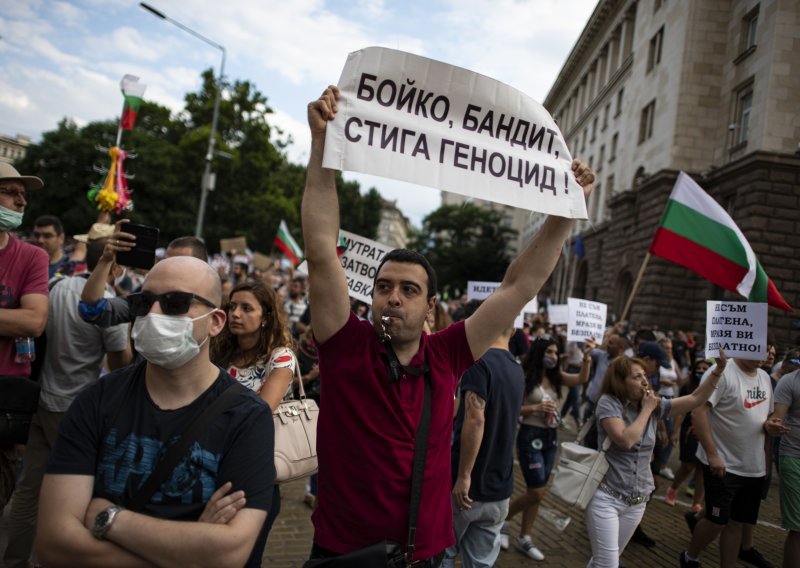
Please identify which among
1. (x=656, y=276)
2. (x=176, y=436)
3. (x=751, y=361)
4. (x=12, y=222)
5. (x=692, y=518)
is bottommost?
(x=692, y=518)

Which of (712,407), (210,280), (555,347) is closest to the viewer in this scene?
(210,280)

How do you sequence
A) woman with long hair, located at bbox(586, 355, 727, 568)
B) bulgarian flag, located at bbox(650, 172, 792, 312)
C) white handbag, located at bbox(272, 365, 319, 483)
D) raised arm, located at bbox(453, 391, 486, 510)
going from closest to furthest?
white handbag, located at bbox(272, 365, 319, 483) → raised arm, located at bbox(453, 391, 486, 510) → woman with long hair, located at bbox(586, 355, 727, 568) → bulgarian flag, located at bbox(650, 172, 792, 312)

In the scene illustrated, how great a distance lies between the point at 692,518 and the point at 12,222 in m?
6.44

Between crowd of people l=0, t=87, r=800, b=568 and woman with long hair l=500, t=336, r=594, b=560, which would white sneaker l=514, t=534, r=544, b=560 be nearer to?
woman with long hair l=500, t=336, r=594, b=560

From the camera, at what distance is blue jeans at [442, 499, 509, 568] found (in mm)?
3775

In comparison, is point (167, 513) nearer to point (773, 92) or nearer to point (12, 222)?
point (12, 222)

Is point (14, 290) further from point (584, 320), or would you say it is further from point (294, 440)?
point (584, 320)

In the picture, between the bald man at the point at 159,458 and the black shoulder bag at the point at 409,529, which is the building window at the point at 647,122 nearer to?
the black shoulder bag at the point at 409,529

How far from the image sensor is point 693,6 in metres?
22.2

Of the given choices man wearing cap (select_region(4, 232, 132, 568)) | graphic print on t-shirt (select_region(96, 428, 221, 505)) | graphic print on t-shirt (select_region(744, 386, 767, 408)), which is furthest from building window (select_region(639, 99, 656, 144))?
graphic print on t-shirt (select_region(96, 428, 221, 505))

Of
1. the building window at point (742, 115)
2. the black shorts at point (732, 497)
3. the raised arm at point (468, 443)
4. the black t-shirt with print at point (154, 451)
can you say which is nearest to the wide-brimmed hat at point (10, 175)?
the black t-shirt with print at point (154, 451)

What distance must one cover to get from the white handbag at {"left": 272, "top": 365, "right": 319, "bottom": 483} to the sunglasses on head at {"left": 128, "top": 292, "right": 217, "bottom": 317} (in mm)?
879

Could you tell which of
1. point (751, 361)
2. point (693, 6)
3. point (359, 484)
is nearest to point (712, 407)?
point (751, 361)

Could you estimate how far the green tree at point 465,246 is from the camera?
60250 mm
